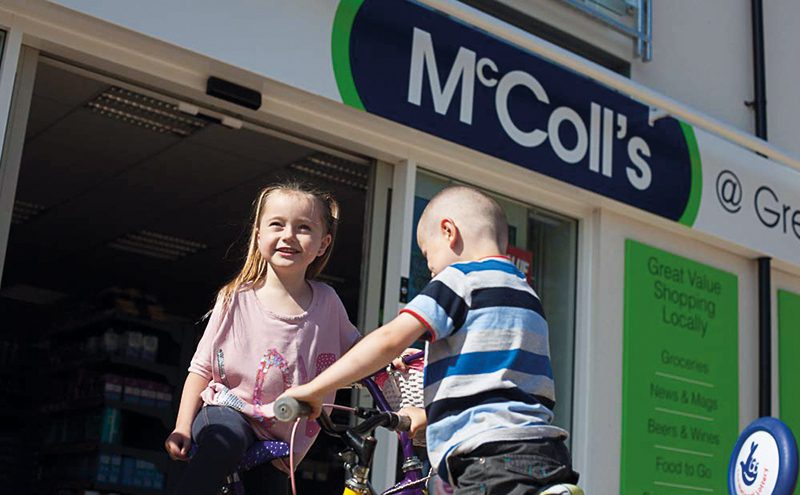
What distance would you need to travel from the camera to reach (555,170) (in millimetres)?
5965

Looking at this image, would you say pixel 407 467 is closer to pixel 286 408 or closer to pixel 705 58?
pixel 286 408

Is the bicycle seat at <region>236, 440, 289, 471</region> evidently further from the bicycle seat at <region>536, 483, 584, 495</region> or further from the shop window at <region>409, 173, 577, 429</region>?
the shop window at <region>409, 173, 577, 429</region>

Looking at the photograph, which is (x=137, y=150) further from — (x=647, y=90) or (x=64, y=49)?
(x=647, y=90)

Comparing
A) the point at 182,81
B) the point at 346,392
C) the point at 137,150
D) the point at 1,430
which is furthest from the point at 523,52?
the point at 1,430

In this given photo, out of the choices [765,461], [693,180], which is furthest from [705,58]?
[765,461]

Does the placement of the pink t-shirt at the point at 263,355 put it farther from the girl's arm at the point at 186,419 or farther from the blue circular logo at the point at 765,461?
the blue circular logo at the point at 765,461

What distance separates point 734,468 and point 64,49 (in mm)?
3447

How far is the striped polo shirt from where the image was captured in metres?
2.64

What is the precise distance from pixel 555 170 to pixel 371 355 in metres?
3.57

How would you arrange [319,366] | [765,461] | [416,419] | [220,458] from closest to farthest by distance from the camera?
[416,419], [220,458], [319,366], [765,461]

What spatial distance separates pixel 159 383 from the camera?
282 inches

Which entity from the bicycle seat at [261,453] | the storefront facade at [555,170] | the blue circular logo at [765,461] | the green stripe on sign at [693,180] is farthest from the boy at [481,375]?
the green stripe on sign at [693,180]

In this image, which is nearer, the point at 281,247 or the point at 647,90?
the point at 281,247

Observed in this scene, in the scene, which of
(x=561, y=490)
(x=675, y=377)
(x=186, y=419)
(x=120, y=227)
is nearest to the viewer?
(x=561, y=490)
